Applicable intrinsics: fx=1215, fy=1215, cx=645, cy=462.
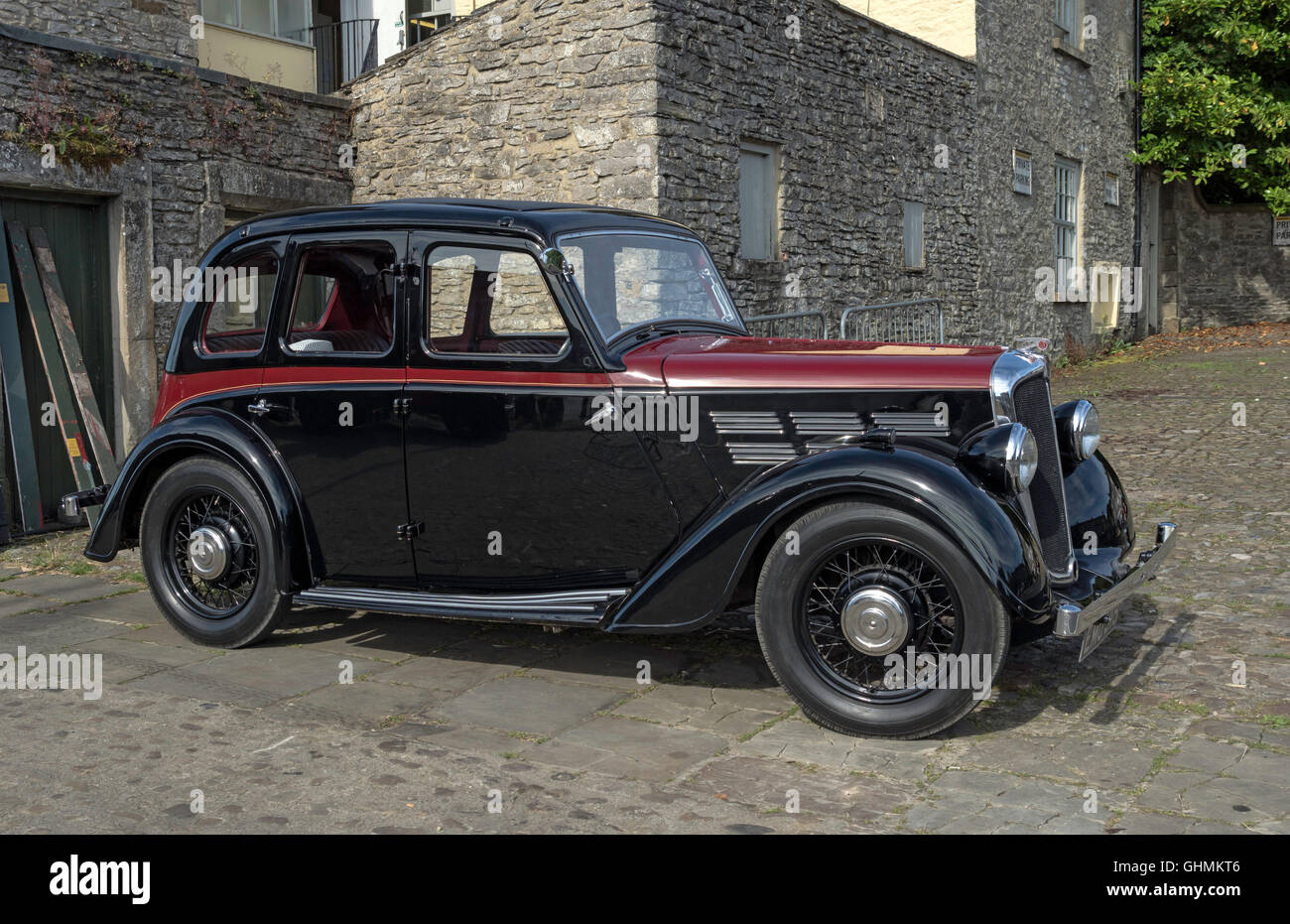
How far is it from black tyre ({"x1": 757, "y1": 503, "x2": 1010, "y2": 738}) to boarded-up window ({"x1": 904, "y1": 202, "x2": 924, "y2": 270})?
35.6 feet

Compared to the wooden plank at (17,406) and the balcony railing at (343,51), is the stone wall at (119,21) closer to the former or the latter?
the balcony railing at (343,51)

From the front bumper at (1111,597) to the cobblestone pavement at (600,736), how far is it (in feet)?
1.37

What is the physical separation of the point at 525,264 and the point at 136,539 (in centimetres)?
239

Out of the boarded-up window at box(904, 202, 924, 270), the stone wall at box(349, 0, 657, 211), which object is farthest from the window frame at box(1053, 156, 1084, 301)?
the stone wall at box(349, 0, 657, 211)

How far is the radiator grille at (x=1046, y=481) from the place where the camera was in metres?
4.54

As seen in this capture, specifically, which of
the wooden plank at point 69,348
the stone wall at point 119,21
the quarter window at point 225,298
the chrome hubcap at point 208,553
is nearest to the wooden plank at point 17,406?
the wooden plank at point 69,348

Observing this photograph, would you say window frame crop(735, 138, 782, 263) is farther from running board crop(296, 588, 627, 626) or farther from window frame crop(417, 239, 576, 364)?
running board crop(296, 588, 627, 626)

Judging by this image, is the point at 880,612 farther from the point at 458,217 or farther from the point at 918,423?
the point at 458,217

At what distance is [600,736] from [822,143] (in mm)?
9625

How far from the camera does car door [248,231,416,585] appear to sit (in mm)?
4984

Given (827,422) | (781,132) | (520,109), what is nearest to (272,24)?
(520,109)

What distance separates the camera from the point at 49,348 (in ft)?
28.5

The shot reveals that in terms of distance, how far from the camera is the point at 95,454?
28.9 ft
